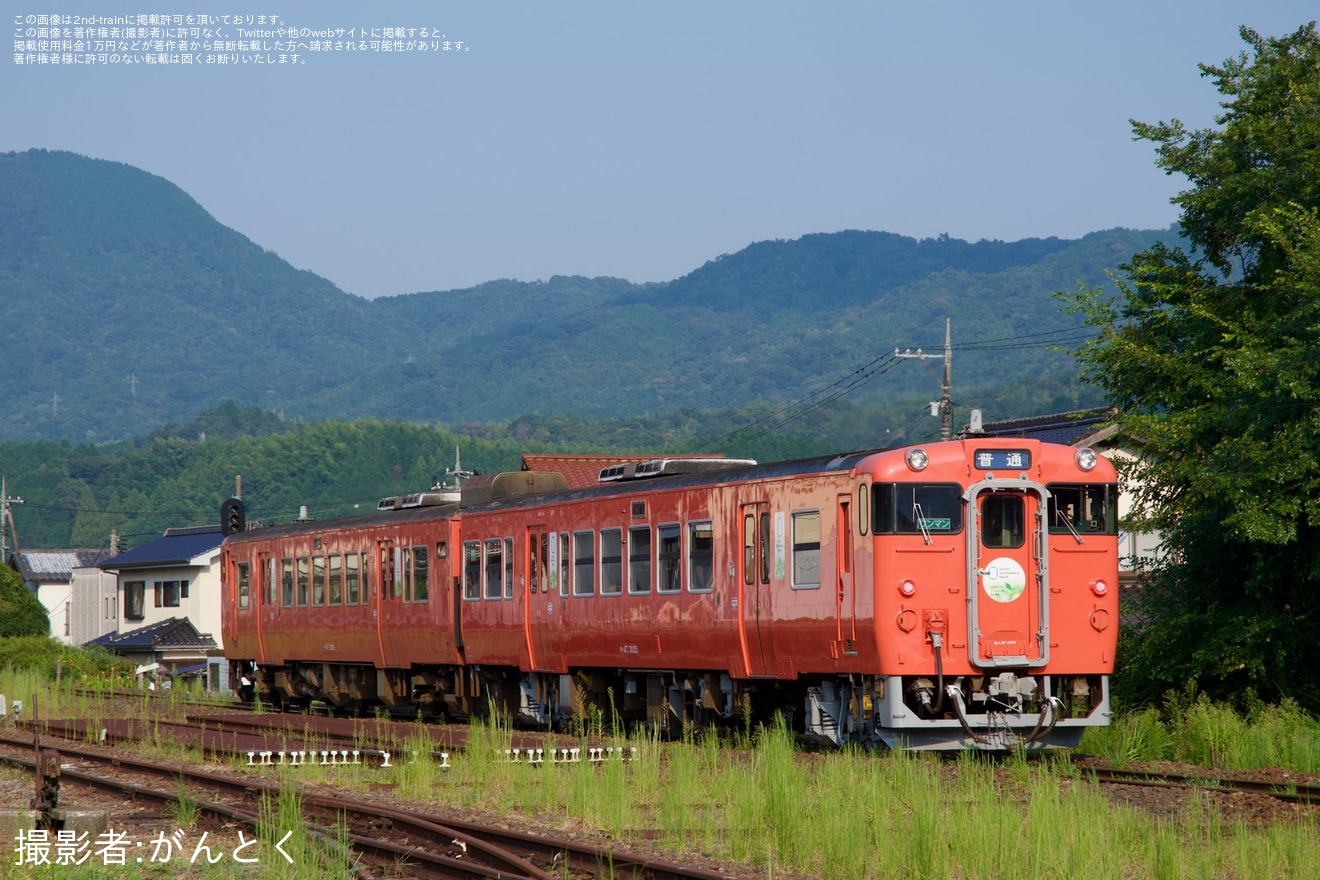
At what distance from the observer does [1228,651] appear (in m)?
17.8

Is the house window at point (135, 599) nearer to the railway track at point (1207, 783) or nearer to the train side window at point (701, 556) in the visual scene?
the train side window at point (701, 556)

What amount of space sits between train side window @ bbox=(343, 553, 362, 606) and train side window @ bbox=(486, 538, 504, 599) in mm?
4178

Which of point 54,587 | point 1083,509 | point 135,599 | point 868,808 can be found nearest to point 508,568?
point 1083,509

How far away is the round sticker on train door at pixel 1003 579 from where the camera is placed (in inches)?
589

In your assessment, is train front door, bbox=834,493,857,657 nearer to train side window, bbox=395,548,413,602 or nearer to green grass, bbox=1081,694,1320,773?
green grass, bbox=1081,694,1320,773

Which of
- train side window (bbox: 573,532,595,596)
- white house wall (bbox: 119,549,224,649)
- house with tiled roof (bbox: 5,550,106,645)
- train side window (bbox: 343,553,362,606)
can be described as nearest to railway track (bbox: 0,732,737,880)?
train side window (bbox: 573,532,595,596)

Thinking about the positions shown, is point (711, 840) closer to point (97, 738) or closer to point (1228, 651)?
point (1228, 651)

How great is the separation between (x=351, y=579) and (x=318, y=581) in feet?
4.54

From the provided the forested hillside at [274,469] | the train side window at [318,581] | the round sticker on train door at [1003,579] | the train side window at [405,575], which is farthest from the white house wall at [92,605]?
the round sticker on train door at [1003,579]

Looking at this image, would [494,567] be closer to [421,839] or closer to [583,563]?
[583,563]

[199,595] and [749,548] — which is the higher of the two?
[749,548]

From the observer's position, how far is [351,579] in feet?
83.4

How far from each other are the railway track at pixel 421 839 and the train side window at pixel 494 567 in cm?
Result: 694

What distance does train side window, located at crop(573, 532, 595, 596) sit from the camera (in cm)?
1928
